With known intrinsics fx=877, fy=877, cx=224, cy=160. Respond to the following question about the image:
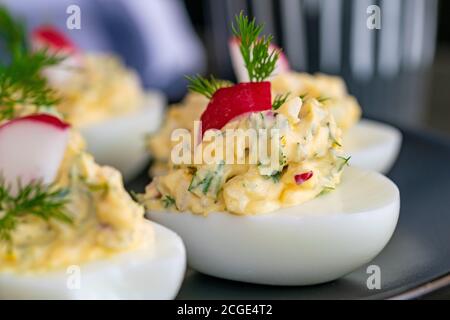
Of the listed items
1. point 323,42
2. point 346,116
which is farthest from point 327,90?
point 323,42

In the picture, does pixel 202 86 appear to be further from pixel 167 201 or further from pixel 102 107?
pixel 102 107

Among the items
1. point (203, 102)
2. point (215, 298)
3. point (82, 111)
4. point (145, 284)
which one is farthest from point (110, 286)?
point (82, 111)

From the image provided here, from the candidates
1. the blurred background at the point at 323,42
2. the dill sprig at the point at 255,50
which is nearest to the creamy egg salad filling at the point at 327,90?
the dill sprig at the point at 255,50

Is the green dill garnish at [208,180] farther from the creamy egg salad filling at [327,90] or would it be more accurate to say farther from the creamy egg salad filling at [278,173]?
the creamy egg salad filling at [327,90]

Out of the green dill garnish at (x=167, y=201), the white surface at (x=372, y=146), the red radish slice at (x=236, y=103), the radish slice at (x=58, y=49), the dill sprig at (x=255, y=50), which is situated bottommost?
the white surface at (x=372, y=146)

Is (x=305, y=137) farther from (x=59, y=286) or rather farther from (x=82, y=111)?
(x=82, y=111)

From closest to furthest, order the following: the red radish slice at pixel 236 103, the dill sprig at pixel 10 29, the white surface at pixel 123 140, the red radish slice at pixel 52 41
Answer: the red radish slice at pixel 236 103, the white surface at pixel 123 140, the dill sprig at pixel 10 29, the red radish slice at pixel 52 41
